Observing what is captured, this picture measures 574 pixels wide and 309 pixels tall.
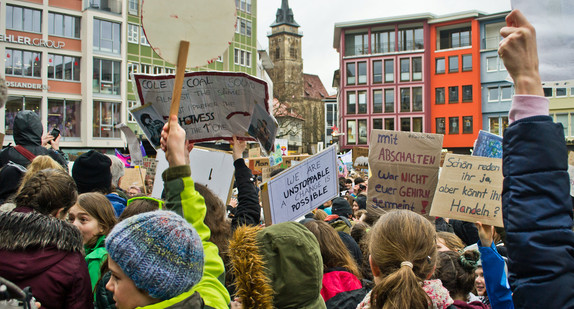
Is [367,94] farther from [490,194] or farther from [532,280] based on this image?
[532,280]

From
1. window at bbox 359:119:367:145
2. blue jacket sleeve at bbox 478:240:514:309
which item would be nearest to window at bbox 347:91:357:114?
window at bbox 359:119:367:145

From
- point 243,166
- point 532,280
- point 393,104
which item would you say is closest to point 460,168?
point 243,166

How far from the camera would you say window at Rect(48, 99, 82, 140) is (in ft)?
106

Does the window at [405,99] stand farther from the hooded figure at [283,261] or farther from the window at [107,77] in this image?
the hooded figure at [283,261]

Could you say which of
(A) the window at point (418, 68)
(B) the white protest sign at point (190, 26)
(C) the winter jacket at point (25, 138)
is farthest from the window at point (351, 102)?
(B) the white protest sign at point (190, 26)

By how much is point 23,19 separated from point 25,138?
30741mm

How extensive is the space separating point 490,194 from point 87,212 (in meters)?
3.29

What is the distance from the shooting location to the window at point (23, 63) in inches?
1211

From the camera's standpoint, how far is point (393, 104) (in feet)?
166

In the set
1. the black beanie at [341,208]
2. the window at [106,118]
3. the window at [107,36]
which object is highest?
the window at [107,36]

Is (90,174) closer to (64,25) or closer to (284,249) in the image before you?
A: (284,249)

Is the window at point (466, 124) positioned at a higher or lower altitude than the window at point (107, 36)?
lower

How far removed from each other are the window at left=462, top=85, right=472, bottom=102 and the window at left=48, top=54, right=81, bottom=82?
3445 centimetres

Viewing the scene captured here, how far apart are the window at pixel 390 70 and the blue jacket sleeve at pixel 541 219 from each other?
5104 cm
